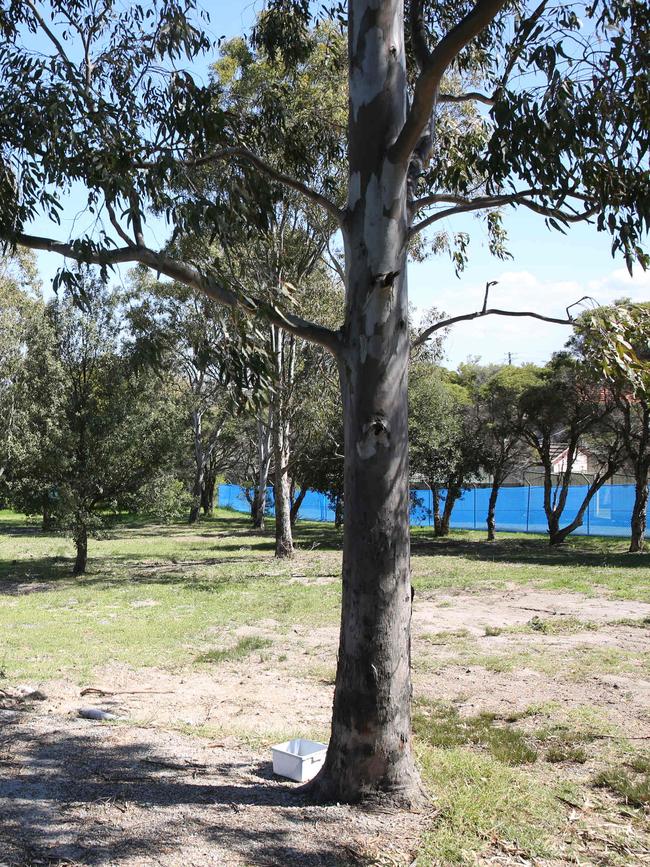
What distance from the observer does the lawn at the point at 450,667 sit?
457cm

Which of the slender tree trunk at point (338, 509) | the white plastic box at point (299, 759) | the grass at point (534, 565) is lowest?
the white plastic box at point (299, 759)

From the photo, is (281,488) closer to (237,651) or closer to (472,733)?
(237,651)

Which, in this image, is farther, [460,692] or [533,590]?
[533,590]

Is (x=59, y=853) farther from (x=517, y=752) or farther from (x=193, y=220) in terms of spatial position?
(x=193, y=220)

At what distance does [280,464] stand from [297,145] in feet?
44.4

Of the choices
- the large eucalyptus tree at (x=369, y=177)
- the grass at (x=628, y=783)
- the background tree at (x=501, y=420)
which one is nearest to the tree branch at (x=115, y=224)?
the large eucalyptus tree at (x=369, y=177)

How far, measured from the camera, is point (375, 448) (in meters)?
4.52

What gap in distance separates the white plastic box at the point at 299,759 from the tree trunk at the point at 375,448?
0.88 feet

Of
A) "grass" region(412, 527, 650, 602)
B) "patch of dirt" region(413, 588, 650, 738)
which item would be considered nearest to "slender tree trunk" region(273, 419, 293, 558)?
"grass" region(412, 527, 650, 602)

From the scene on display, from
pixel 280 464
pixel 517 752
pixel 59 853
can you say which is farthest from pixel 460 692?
pixel 280 464

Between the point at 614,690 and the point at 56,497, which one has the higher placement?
the point at 56,497

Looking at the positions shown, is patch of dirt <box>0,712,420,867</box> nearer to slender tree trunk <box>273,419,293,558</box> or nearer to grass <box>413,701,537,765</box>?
grass <box>413,701,537,765</box>

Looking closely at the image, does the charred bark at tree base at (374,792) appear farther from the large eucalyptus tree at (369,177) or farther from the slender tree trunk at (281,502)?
the slender tree trunk at (281,502)

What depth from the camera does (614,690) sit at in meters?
7.37
